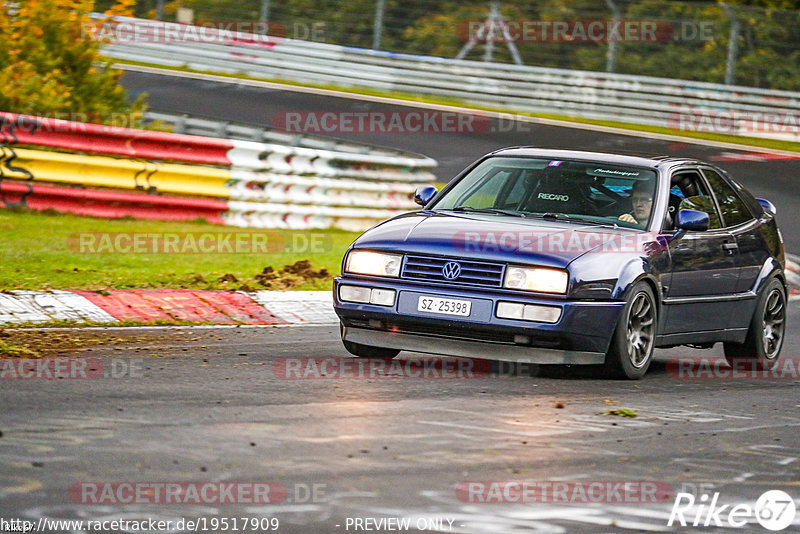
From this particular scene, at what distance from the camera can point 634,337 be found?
8.34 m

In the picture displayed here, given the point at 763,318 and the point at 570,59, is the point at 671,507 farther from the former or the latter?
the point at 570,59

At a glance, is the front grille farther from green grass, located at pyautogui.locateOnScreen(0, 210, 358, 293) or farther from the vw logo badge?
green grass, located at pyautogui.locateOnScreen(0, 210, 358, 293)

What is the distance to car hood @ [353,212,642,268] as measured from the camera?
7.96 m

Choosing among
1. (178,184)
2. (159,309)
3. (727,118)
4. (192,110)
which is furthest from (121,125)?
(727,118)

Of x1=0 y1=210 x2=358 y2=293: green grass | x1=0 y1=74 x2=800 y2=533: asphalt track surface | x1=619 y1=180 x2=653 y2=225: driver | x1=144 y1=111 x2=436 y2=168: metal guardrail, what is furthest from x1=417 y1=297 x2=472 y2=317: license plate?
x1=144 y1=111 x2=436 y2=168: metal guardrail

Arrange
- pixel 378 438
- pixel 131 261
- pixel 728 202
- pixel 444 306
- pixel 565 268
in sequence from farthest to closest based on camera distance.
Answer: pixel 131 261
pixel 728 202
pixel 444 306
pixel 565 268
pixel 378 438

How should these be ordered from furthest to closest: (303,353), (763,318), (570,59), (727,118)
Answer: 1. (570,59)
2. (727,118)
3. (763,318)
4. (303,353)

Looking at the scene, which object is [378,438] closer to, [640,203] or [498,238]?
[498,238]

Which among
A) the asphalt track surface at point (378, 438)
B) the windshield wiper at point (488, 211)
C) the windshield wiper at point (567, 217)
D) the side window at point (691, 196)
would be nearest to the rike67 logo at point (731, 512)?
the asphalt track surface at point (378, 438)

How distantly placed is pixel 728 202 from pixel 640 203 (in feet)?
3.93

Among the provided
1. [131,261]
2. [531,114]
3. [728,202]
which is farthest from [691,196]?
[531,114]

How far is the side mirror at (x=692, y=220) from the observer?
8758mm

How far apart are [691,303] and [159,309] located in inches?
155

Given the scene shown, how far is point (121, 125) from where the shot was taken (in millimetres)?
16609
